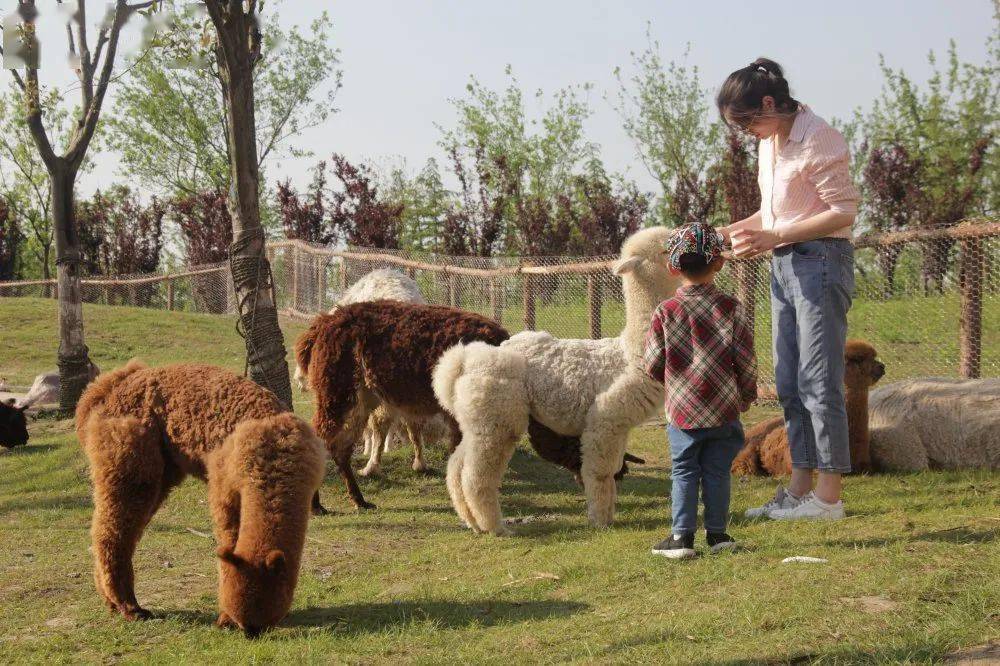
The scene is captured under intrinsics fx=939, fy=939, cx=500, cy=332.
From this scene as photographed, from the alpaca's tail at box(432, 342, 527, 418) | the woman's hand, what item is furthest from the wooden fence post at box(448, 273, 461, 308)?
the woman's hand

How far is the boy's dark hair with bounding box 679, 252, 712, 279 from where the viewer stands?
14.8 ft

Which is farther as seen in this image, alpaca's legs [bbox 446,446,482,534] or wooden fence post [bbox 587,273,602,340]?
wooden fence post [bbox 587,273,602,340]

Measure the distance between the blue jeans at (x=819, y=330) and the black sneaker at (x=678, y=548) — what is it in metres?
0.98

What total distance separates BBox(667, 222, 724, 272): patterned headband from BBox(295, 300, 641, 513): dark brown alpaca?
2439mm

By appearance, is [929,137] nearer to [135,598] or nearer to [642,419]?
[642,419]

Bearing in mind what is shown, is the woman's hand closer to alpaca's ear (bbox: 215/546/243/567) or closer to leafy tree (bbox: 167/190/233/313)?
alpaca's ear (bbox: 215/546/243/567)

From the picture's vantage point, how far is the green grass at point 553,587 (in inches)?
133

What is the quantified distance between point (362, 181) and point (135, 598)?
73.6ft

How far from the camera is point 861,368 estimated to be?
21.2 feet

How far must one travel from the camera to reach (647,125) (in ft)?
104

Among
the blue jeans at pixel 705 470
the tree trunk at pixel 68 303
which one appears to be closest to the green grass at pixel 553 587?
the blue jeans at pixel 705 470

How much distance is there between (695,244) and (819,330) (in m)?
0.86

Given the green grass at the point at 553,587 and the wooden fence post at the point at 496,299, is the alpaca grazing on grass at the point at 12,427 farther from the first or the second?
the wooden fence post at the point at 496,299

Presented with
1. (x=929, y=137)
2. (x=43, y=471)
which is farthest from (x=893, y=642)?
(x=929, y=137)
